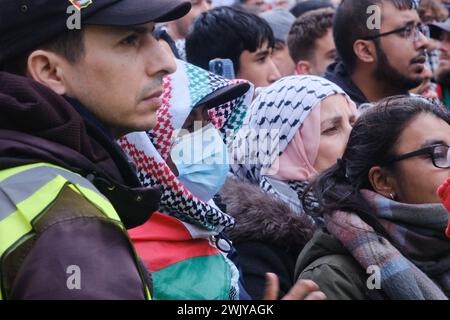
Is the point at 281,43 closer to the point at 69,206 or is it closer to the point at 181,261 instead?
the point at 181,261

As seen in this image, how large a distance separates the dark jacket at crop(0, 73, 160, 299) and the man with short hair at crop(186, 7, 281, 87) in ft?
9.99

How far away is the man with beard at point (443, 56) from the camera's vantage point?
628 centimetres

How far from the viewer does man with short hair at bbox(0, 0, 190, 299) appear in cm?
182

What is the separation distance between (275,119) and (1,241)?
8.59 feet

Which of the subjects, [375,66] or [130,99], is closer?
[130,99]

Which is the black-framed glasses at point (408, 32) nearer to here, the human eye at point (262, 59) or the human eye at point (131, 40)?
the human eye at point (262, 59)

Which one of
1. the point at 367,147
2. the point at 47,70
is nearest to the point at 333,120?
the point at 367,147

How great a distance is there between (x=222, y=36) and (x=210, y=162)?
1.96 m

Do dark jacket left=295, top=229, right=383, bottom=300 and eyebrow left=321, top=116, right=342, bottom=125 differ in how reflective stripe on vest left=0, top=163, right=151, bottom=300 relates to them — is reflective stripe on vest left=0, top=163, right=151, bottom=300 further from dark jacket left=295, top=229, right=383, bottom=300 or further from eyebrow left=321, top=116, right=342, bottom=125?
eyebrow left=321, top=116, right=342, bottom=125

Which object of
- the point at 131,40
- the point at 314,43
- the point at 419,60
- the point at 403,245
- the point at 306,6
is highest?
the point at 131,40

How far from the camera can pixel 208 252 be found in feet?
11.1

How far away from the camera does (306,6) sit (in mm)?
8203
